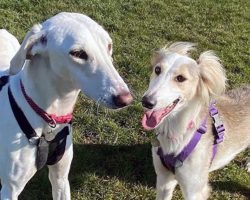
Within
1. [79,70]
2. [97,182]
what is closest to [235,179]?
[97,182]

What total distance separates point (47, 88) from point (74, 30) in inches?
19.3

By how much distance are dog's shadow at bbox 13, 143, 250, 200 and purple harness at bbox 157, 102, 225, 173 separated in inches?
32.1

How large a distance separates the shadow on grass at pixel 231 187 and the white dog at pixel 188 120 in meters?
0.54

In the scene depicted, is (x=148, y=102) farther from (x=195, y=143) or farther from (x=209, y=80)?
(x=195, y=143)

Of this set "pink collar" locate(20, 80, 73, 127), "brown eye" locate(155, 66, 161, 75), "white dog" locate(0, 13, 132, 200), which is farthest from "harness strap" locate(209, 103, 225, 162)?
"pink collar" locate(20, 80, 73, 127)

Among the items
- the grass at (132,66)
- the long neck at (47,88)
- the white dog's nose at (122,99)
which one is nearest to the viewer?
the white dog's nose at (122,99)

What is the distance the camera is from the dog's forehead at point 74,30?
2920mm

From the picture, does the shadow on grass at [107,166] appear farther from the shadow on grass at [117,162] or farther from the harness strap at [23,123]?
the harness strap at [23,123]

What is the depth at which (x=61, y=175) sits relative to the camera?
3.77 meters

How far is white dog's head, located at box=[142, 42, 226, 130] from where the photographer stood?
143 inches

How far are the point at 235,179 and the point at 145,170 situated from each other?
2.98ft

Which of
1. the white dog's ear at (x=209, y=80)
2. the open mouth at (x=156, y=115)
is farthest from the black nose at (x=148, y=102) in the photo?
the white dog's ear at (x=209, y=80)

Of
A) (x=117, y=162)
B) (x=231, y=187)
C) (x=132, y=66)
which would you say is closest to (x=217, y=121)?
(x=231, y=187)

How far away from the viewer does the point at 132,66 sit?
645cm
